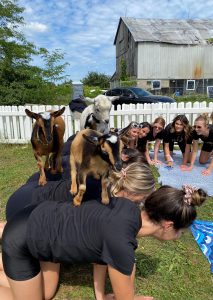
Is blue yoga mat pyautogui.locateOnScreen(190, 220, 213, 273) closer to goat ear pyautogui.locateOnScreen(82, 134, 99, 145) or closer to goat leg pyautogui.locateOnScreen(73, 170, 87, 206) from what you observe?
goat leg pyautogui.locateOnScreen(73, 170, 87, 206)

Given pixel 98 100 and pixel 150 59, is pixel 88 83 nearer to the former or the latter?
pixel 150 59

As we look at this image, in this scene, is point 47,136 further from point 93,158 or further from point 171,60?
point 171,60

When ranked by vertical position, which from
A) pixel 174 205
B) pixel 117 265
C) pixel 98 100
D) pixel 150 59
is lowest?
pixel 117 265

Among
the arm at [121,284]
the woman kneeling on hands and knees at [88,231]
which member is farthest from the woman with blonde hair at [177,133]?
the arm at [121,284]

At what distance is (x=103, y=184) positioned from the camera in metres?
2.11

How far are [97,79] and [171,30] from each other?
55.2ft

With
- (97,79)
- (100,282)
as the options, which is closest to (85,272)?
(100,282)

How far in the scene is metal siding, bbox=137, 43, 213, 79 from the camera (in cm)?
2906

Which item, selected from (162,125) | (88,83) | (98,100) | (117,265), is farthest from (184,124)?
(88,83)

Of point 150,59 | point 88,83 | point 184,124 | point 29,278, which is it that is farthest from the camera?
point 88,83

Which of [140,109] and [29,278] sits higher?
[140,109]

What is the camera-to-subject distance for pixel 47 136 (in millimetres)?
2252

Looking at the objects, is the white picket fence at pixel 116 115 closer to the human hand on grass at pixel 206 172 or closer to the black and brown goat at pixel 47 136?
the human hand on grass at pixel 206 172

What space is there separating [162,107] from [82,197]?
245 inches
